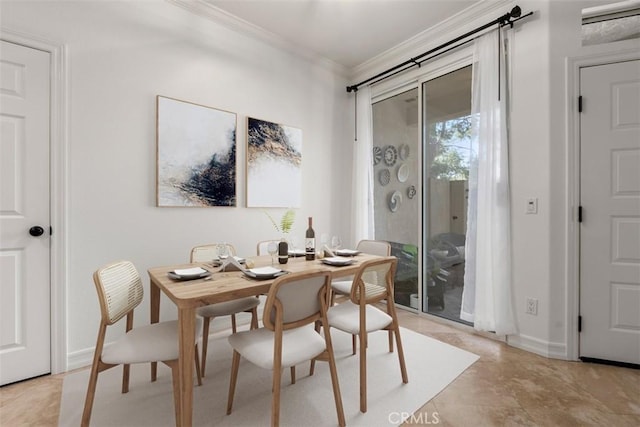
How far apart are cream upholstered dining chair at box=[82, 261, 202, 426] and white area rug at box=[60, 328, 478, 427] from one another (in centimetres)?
31

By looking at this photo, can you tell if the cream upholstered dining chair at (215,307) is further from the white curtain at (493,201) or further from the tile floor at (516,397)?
the white curtain at (493,201)

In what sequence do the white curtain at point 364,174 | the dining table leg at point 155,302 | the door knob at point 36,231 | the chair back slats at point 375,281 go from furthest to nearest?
the white curtain at point 364,174 < the door knob at point 36,231 < the dining table leg at point 155,302 < the chair back slats at point 375,281

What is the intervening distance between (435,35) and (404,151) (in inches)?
48.4

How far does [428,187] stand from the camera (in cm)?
329

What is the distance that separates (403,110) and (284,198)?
1816 mm

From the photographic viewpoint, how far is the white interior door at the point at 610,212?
214 cm

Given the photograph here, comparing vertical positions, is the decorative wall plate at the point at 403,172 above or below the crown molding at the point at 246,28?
below

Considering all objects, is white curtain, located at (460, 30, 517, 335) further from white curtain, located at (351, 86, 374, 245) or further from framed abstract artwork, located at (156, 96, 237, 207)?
framed abstract artwork, located at (156, 96, 237, 207)

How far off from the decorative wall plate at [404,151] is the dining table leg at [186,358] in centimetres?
297

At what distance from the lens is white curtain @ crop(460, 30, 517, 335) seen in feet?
8.18

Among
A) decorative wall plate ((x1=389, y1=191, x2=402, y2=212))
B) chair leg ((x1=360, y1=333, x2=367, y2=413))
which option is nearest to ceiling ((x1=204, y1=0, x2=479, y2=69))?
decorative wall plate ((x1=389, y1=191, x2=402, y2=212))

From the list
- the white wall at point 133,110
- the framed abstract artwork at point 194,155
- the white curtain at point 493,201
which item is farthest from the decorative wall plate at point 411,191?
the framed abstract artwork at point 194,155

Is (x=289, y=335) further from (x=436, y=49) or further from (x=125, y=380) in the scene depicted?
(x=436, y=49)

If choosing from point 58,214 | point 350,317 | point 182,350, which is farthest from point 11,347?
point 350,317
